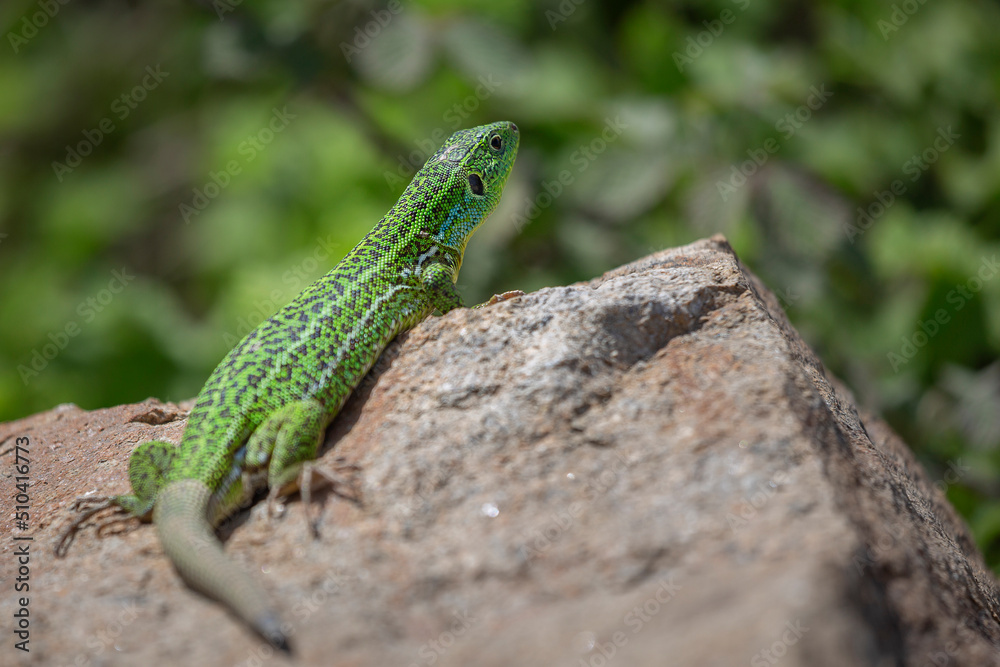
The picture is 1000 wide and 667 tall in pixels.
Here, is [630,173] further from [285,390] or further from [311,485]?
[311,485]

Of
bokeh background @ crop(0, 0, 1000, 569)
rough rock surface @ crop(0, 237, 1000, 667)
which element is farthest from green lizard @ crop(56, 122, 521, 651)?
bokeh background @ crop(0, 0, 1000, 569)

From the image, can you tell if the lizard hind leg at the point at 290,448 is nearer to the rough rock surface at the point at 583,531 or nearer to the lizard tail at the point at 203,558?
the rough rock surface at the point at 583,531

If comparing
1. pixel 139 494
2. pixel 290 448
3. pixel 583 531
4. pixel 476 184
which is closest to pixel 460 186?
pixel 476 184

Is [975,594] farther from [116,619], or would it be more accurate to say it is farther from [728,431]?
[116,619]

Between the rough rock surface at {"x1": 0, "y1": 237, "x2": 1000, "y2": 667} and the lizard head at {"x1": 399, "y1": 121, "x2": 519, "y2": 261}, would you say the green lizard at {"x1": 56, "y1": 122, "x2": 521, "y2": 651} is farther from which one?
the rough rock surface at {"x1": 0, "y1": 237, "x2": 1000, "y2": 667}

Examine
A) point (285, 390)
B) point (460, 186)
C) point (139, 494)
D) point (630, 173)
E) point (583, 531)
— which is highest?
point (630, 173)

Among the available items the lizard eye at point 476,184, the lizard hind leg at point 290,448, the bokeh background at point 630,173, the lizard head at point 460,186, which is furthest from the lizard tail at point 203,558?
the bokeh background at point 630,173
